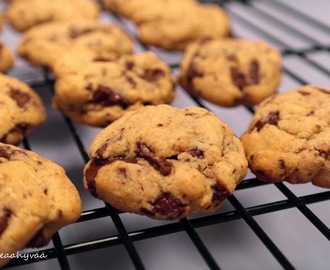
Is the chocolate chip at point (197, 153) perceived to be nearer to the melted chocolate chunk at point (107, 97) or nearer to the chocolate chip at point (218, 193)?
the chocolate chip at point (218, 193)

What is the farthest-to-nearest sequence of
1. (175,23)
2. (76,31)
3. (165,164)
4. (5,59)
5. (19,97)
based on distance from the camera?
(175,23), (76,31), (5,59), (19,97), (165,164)

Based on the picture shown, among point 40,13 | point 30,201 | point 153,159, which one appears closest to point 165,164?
point 153,159

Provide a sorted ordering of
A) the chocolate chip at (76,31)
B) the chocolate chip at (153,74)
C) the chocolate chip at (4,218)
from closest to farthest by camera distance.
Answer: the chocolate chip at (4,218) < the chocolate chip at (153,74) < the chocolate chip at (76,31)

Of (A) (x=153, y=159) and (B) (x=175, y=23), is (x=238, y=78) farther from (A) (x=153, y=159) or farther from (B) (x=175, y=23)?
(A) (x=153, y=159)

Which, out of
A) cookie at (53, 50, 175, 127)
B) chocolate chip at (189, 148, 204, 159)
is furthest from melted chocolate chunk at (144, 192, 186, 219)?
cookie at (53, 50, 175, 127)

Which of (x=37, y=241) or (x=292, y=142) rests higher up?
(x=292, y=142)

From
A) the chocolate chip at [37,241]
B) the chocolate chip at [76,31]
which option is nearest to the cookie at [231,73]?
the chocolate chip at [76,31]
